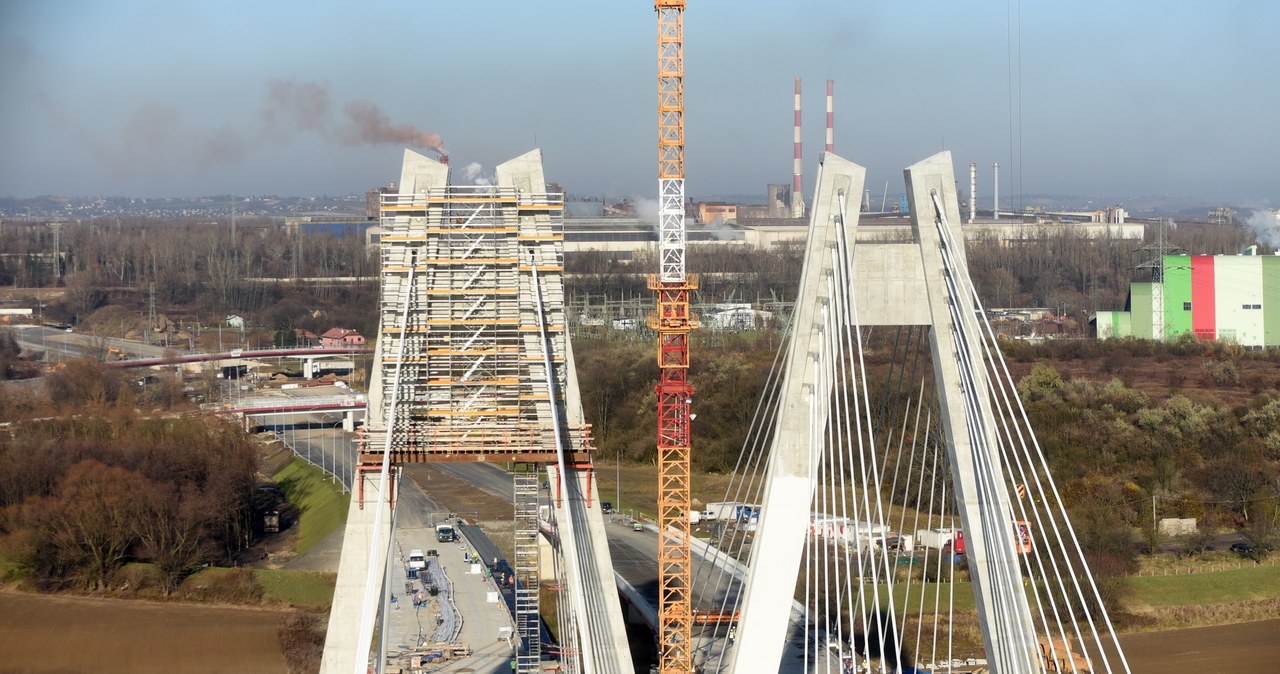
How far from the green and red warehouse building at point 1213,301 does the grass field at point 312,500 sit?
80.8 feet

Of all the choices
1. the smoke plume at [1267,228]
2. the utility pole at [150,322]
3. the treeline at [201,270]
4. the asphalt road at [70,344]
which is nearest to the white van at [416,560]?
the asphalt road at [70,344]

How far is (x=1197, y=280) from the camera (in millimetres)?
45375

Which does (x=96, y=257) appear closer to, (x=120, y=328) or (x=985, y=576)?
(x=120, y=328)

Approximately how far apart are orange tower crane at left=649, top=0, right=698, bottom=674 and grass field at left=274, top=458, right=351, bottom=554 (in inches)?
453

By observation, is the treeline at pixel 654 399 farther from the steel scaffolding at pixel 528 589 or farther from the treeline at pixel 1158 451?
the steel scaffolding at pixel 528 589

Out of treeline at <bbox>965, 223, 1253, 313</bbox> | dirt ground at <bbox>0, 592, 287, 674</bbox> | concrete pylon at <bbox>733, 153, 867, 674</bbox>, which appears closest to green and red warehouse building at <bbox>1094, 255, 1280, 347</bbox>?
treeline at <bbox>965, 223, 1253, 313</bbox>

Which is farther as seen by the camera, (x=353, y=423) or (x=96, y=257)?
(x=96, y=257)

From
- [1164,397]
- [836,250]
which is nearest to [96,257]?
[1164,397]

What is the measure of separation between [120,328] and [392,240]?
171 ft

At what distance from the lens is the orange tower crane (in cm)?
1784

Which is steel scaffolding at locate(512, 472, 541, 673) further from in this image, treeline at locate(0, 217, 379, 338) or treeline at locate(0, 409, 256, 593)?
treeline at locate(0, 217, 379, 338)

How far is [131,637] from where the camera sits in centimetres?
2167

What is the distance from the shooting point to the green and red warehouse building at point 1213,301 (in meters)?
44.3

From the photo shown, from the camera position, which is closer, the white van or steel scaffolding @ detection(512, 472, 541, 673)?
steel scaffolding @ detection(512, 472, 541, 673)
